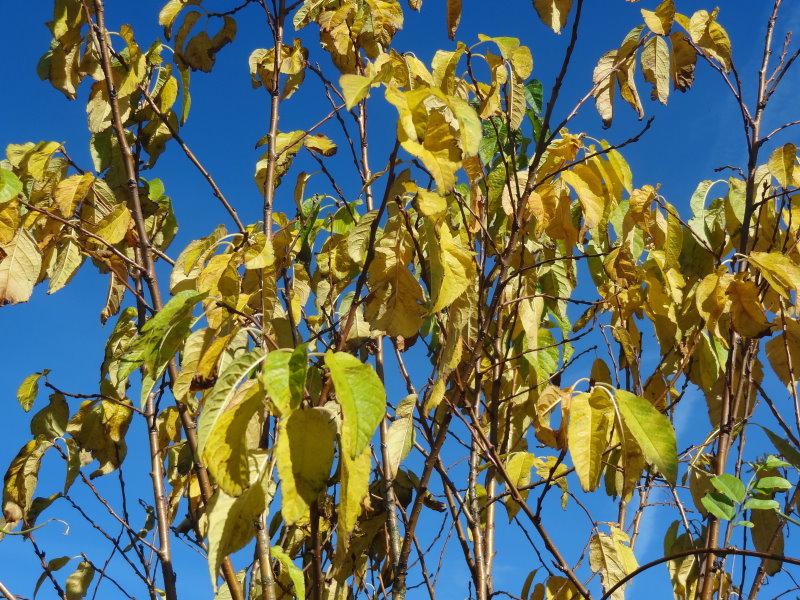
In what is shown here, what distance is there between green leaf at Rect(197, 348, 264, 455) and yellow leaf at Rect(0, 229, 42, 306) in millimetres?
664

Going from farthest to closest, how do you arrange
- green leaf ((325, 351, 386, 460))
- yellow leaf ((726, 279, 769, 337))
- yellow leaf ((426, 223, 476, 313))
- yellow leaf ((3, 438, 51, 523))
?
yellow leaf ((3, 438, 51, 523)) → yellow leaf ((726, 279, 769, 337)) → yellow leaf ((426, 223, 476, 313)) → green leaf ((325, 351, 386, 460))

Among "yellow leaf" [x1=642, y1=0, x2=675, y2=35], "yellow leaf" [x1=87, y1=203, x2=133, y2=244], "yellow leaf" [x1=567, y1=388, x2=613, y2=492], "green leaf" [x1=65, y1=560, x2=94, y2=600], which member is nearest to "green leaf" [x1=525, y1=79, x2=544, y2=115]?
"yellow leaf" [x1=642, y1=0, x2=675, y2=35]

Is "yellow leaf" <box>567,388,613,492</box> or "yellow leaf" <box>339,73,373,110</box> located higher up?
"yellow leaf" <box>339,73,373,110</box>

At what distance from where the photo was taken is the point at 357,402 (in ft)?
2.60

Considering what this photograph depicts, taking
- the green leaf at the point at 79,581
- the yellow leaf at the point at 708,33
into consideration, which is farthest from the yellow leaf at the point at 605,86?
the green leaf at the point at 79,581

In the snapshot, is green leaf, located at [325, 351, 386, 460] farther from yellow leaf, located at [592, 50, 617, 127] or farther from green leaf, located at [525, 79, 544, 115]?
green leaf, located at [525, 79, 544, 115]

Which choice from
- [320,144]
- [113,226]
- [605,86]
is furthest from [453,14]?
[113,226]

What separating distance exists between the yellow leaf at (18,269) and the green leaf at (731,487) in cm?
121

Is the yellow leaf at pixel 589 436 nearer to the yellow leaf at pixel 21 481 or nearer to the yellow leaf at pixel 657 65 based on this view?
the yellow leaf at pixel 657 65

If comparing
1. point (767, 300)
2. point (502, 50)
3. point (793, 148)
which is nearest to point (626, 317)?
point (767, 300)

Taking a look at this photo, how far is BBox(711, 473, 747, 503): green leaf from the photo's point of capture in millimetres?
1024

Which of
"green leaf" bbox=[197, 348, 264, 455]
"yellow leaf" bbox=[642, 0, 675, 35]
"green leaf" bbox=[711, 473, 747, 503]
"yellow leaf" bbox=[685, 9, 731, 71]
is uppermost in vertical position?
"yellow leaf" bbox=[685, 9, 731, 71]

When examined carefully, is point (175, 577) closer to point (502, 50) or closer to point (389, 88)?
point (389, 88)

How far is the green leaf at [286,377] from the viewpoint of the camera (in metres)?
0.82
